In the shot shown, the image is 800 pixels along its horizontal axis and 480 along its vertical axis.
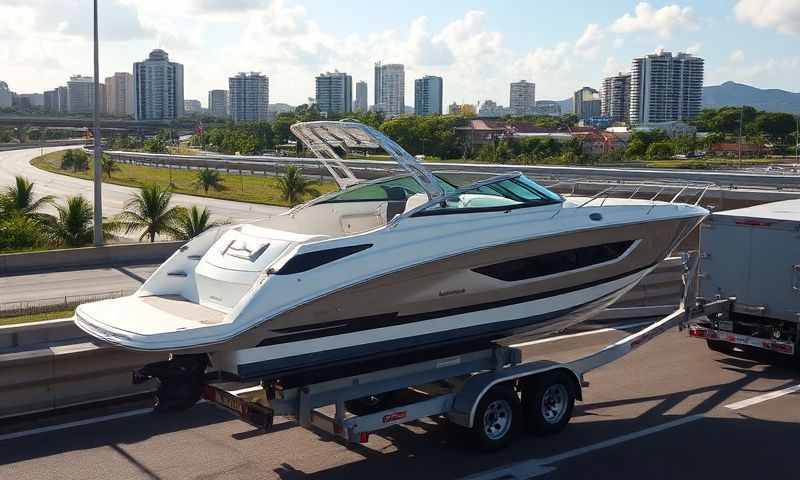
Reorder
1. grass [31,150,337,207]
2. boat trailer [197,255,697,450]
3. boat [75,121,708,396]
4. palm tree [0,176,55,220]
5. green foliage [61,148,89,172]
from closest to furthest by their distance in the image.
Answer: boat [75,121,708,396] → boat trailer [197,255,697,450] → palm tree [0,176,55,220] → grass [31,150,337,207] → green foliage [61,148,89,172]

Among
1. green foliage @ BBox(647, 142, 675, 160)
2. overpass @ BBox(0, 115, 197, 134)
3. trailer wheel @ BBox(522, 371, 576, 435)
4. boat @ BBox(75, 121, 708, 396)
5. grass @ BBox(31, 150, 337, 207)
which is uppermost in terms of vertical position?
overpass @ BBox(0, 115, 197, 134)

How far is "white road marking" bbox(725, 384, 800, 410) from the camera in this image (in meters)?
10.3

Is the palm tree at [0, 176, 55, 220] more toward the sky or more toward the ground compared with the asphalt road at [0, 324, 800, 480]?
more toward the sky

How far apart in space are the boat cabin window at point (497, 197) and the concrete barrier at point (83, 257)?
724 inches

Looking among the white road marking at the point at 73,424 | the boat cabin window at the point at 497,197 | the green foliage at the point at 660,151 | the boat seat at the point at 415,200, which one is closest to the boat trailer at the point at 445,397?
the white road marking at the point at 73,424

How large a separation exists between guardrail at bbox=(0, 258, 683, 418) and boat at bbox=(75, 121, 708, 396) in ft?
3.75

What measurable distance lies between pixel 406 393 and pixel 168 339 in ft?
9.70

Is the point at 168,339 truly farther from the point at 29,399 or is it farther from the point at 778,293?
the point at 778,293

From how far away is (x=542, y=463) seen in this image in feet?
27.5

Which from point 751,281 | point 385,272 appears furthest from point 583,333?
point 385,272

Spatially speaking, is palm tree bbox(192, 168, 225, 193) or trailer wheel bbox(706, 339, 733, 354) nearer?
trailer wheel bbox(706, 339, 733, 354)

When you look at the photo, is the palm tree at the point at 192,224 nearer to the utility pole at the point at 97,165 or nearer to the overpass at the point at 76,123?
the utility pole at the point at 97,165

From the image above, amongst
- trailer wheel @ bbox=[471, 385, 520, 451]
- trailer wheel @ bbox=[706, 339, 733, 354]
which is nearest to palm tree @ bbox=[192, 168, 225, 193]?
trailer wheel @ bbox=[706, 339, 733, 354]

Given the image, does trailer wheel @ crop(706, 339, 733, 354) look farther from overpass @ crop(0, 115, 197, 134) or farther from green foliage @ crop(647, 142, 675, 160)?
overpass @ crop(0, 115, 197, 134)
